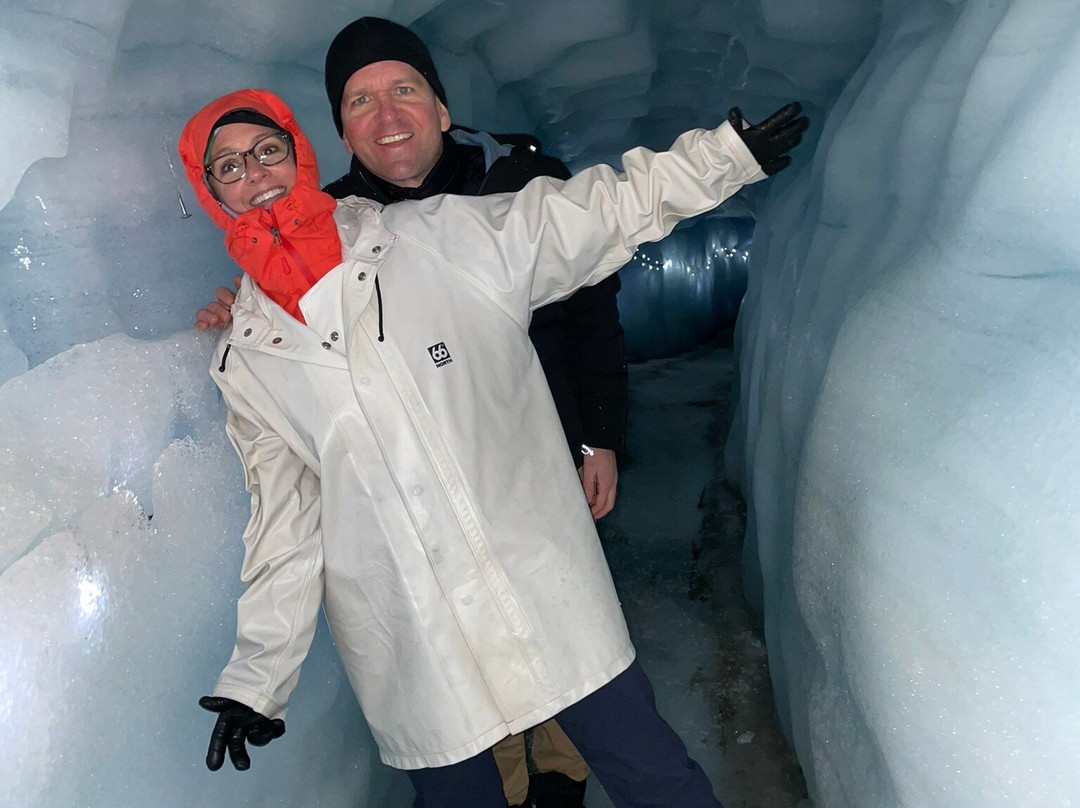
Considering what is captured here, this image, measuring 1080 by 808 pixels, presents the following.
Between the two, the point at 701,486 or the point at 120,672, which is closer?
the point at 120,672

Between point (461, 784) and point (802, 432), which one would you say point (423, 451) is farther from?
point (802, 432)

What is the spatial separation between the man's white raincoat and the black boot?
2.19 feet

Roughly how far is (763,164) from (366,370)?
0.59 metres

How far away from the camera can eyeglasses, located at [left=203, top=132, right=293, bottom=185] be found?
1.21 metres

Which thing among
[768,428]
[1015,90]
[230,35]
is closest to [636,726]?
[1015,90]

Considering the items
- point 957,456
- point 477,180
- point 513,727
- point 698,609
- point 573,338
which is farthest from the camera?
point 698,609

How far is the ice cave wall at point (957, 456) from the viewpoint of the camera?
94 centimetres

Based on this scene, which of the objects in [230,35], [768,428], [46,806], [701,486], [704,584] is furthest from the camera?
[701,486]

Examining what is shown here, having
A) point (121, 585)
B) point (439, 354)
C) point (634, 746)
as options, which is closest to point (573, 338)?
point (439, 354)

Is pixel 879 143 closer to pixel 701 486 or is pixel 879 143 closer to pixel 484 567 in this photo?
pixel 484 567

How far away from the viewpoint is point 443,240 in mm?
1212

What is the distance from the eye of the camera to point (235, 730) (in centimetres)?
109

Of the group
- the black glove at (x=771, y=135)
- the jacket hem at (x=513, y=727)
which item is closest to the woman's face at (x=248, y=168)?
the black glove at (x=771, y=135)

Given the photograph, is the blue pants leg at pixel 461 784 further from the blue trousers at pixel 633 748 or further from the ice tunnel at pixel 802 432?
the ice tunnel at pixel 802 432
